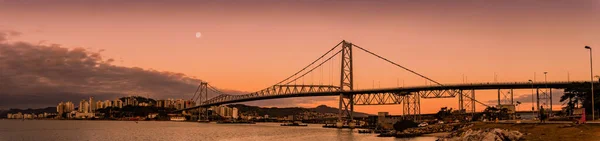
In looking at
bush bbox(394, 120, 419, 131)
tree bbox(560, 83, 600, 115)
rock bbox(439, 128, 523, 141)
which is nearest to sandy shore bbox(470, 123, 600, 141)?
rock bbox(439, 128, 523, 141)

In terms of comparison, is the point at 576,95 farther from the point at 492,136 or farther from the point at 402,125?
the point at 492,136

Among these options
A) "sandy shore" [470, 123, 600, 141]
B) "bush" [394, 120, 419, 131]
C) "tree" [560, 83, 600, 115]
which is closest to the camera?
"sandy shore" [470, 123, 600, 141]

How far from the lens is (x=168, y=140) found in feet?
292

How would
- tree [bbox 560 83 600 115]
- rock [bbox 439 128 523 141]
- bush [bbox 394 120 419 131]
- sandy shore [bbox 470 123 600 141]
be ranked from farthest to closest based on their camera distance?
bush [bbox 394 120 419 131]
tree [bbox 560 83 600 115]
rock [bbox 439 128 523 141]
sandy shore [bbox 470 123 600 141]

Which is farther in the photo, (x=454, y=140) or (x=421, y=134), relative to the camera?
(x=421, y=134)

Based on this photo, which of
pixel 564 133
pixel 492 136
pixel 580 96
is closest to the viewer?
pixel 492 136

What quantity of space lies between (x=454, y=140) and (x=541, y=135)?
787 centimetres

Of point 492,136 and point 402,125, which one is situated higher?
point 492,136

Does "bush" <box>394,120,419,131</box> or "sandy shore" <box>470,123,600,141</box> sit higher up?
"sandy shore" <box>470,123,600,141</box>

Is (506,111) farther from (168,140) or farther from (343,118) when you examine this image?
(168,140)

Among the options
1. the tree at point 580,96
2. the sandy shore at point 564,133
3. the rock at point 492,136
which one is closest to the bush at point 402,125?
the tree at point 580,96

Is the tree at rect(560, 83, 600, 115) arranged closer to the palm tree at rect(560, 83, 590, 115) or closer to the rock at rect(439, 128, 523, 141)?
the palm tree at rect(560, 83, 590, 115)

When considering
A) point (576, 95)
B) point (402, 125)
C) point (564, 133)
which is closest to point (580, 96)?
point (576, 95)

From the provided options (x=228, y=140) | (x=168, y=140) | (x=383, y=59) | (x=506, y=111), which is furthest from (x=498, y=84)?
(x=168, y=140)
